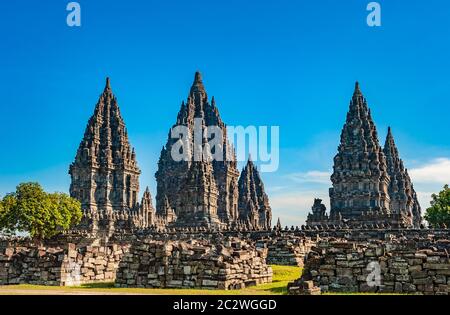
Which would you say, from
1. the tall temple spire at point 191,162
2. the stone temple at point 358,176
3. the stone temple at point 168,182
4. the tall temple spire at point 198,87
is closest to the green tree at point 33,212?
the stone temple at point 168,182

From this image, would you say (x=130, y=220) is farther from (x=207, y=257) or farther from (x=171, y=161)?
(x=207, y=257)

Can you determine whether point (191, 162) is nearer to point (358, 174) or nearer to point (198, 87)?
point (198, 87)

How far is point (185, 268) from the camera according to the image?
19844 millimetres

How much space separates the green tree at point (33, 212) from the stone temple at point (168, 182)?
1227 cm

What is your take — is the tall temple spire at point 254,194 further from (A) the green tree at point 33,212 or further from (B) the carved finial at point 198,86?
(A) the green tree at point 33,212

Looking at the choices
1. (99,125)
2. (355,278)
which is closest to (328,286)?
(355,278)

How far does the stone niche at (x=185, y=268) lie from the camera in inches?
759

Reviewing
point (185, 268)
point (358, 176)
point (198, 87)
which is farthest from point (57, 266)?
point (198, 87)

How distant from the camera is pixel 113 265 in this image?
81.4 ft

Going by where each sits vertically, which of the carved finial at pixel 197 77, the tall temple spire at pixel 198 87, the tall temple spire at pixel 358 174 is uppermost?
the carved finial at pixel 197 77

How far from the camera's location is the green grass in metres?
17.3

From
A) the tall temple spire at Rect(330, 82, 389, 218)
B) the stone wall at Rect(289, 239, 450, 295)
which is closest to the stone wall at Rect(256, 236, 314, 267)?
the stone wall at Rect(289, 239, 450, 295)
